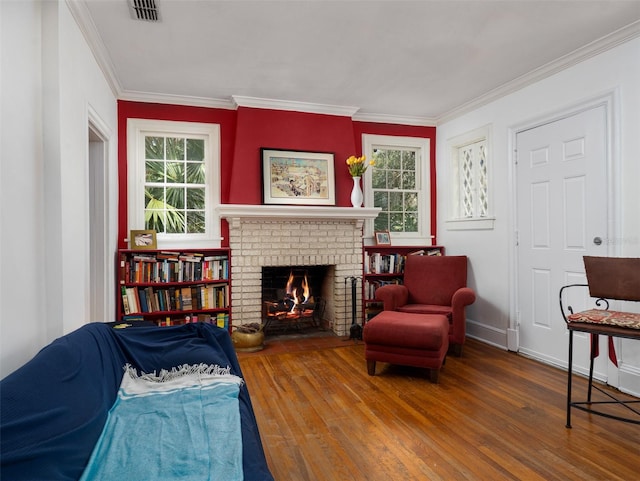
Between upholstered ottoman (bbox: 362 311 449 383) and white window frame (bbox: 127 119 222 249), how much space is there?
7.16 feet

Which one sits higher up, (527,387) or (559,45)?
(559,45)

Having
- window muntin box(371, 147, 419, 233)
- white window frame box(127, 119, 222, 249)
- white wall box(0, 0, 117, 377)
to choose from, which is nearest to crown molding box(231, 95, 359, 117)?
white window frame box(127, 119, 222, 249)

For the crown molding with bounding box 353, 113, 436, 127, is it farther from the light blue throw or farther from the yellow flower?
the light blue throw

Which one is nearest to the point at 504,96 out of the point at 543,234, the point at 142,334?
the point at 543,234

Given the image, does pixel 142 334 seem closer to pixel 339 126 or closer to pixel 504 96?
pixel 339 126

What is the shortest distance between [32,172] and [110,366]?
1046mm

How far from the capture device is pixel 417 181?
5.46 meters

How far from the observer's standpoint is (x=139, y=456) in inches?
56.0

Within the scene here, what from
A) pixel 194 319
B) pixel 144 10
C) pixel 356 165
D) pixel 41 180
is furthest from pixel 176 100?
pixel 41 180

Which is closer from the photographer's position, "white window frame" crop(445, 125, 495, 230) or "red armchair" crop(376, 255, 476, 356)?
"red armchair" crop(376, 255, 476, 356)

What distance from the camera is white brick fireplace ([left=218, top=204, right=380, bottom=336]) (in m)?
4.43

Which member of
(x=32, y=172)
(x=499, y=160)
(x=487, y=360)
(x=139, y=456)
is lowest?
(x=487, y=360)

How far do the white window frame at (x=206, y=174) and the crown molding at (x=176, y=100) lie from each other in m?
0.21

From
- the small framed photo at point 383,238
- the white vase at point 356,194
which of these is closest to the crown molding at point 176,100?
the white vase at point 356,194
